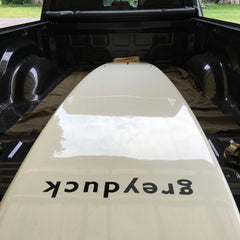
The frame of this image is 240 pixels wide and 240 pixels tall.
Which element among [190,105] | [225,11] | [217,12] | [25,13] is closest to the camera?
[190,105]

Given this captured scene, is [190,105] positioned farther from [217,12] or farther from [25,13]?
[25,13]

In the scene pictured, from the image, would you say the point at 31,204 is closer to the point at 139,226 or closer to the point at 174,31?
the point at 139,226

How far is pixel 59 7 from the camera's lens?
11.8 ft

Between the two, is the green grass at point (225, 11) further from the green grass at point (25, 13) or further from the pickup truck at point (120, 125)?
the green grass at point (25, 13)

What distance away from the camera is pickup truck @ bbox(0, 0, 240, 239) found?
92 centimetres

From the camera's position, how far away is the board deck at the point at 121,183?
34.9 inches

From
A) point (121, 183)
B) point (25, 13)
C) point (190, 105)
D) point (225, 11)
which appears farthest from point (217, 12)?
point (121, 183)

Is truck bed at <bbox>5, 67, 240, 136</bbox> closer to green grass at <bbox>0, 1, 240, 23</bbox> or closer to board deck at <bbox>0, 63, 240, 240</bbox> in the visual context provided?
board deck at <bbox>0, 63, 240, 240</bbox>

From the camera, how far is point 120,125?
1.42m

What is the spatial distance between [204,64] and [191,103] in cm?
59

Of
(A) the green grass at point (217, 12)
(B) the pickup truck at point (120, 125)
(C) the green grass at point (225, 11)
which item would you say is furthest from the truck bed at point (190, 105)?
(C) the green grass at point (225, 11)

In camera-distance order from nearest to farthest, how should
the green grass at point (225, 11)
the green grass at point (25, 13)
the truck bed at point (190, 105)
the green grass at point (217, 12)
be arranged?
1. the truck bed at point (190, 105)
2. the green grass at point (217, 12)
3. the green grass at point (225, 11)
4. the green grass at point (25, 13)

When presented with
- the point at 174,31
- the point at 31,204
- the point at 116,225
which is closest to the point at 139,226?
the point at 116,225

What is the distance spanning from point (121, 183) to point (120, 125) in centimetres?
42
